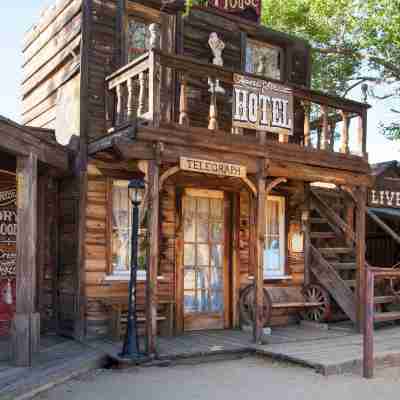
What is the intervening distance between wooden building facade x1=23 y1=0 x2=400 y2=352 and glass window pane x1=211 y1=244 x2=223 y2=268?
2 cm

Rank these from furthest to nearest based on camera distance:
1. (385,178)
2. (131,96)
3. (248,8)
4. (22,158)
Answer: (385,178) → (248,8) → (131,96) → (22,158)

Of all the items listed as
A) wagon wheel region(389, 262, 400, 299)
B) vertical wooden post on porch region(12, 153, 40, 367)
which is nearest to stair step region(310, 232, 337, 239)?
wagon wheel region(389, 262, 400, 299)

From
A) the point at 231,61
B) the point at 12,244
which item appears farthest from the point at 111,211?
the point at 231,61

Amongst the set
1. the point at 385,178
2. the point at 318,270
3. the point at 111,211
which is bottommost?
the point at 318,270

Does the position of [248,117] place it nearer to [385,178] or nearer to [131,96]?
[131,96]

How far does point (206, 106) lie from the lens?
11250 millimetres

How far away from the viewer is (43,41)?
466 inches

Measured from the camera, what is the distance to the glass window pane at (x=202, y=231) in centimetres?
1102

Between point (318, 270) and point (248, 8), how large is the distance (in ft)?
18.0

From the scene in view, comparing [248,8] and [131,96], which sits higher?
[248,8]

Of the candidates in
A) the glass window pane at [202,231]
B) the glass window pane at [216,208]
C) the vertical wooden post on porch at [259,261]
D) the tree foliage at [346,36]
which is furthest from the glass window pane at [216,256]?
the tree foliage at [346,36]

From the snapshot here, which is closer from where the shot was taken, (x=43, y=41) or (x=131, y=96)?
(x=131, y=96)

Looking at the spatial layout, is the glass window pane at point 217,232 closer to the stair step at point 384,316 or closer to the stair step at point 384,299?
the stair step at point 384,299

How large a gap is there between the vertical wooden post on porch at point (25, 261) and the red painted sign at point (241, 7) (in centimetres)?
569
